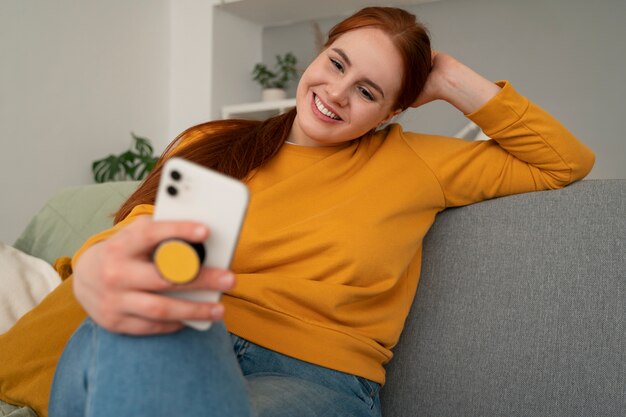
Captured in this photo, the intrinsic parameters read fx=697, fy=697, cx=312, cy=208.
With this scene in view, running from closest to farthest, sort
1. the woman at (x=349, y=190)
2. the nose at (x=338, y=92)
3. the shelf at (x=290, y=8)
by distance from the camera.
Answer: the woman at (x=349, y=190)
the nose at (x=338, y=92)
the shelf at (x=290, y=8)

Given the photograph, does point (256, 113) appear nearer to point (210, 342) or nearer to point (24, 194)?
point (24, 194)

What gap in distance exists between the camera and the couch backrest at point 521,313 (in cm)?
109

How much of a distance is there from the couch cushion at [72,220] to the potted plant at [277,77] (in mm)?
1992

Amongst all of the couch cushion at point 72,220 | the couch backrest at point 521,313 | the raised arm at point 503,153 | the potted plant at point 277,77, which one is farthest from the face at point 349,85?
the potted plant at point 277,77

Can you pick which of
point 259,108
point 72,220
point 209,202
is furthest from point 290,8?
point 209,202

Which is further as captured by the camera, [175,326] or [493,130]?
[493,130]

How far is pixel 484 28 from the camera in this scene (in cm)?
347

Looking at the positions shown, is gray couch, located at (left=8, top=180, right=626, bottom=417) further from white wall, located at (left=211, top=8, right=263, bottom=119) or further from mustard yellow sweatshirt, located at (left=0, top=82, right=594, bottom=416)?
white wall, located at (left=211, top=8, right=263, bottom=119)

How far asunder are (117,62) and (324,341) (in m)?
3.05

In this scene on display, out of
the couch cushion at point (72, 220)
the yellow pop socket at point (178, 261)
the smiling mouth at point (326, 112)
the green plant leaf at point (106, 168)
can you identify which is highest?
the smiling mouth at point (326, 112)

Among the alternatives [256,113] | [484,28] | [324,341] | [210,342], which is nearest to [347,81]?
[324,341]

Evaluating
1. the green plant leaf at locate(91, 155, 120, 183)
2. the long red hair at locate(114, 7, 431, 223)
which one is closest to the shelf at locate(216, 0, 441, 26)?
the green plant leaf at locate(91, 155, 120, 183)

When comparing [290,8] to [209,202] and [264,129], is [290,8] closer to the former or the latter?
[264,129]

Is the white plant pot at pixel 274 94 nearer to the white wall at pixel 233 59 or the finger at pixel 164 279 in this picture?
the white wall at pixel 233 59
